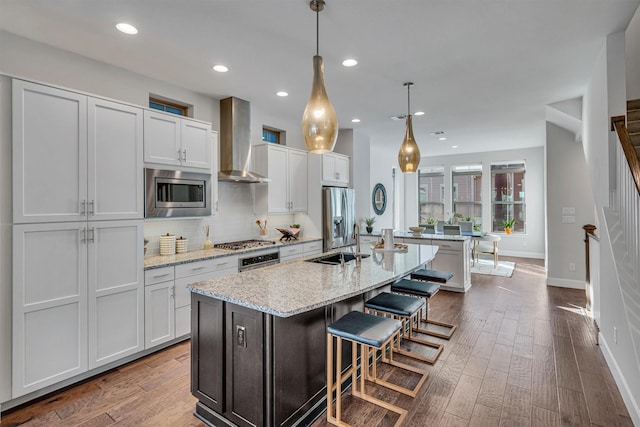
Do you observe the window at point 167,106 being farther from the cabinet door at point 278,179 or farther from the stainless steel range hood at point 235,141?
the cabinet door at point 278,179

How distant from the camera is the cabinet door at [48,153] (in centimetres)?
223

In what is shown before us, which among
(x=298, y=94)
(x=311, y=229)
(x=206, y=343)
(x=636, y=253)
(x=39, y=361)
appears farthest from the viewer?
Answer: (x=311, y=229)

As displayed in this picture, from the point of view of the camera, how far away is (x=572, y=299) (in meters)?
4.67

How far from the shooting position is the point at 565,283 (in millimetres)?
5301

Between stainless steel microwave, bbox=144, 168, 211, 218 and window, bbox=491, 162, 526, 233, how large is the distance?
7863mm

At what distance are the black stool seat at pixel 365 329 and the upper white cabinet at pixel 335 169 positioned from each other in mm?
3317

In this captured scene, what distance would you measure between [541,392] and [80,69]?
476 centimetres

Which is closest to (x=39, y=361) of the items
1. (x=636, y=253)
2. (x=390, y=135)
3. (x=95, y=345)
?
(x=95, y=345)

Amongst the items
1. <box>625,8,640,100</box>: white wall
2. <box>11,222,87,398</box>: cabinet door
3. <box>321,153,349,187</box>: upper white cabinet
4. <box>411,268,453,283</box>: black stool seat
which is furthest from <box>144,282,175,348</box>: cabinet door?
<box>625,8,640,100</box>: white wall

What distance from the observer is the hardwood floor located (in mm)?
2131

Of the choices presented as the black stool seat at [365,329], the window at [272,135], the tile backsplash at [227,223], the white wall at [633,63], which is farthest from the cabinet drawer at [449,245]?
the black stool seat at [365,329]

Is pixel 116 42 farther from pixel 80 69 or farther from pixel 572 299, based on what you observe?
pixel 572 299

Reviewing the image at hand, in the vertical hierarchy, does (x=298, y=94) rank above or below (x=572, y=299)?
above

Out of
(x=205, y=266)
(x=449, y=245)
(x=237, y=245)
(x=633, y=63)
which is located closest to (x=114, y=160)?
(x=205, y=266)
